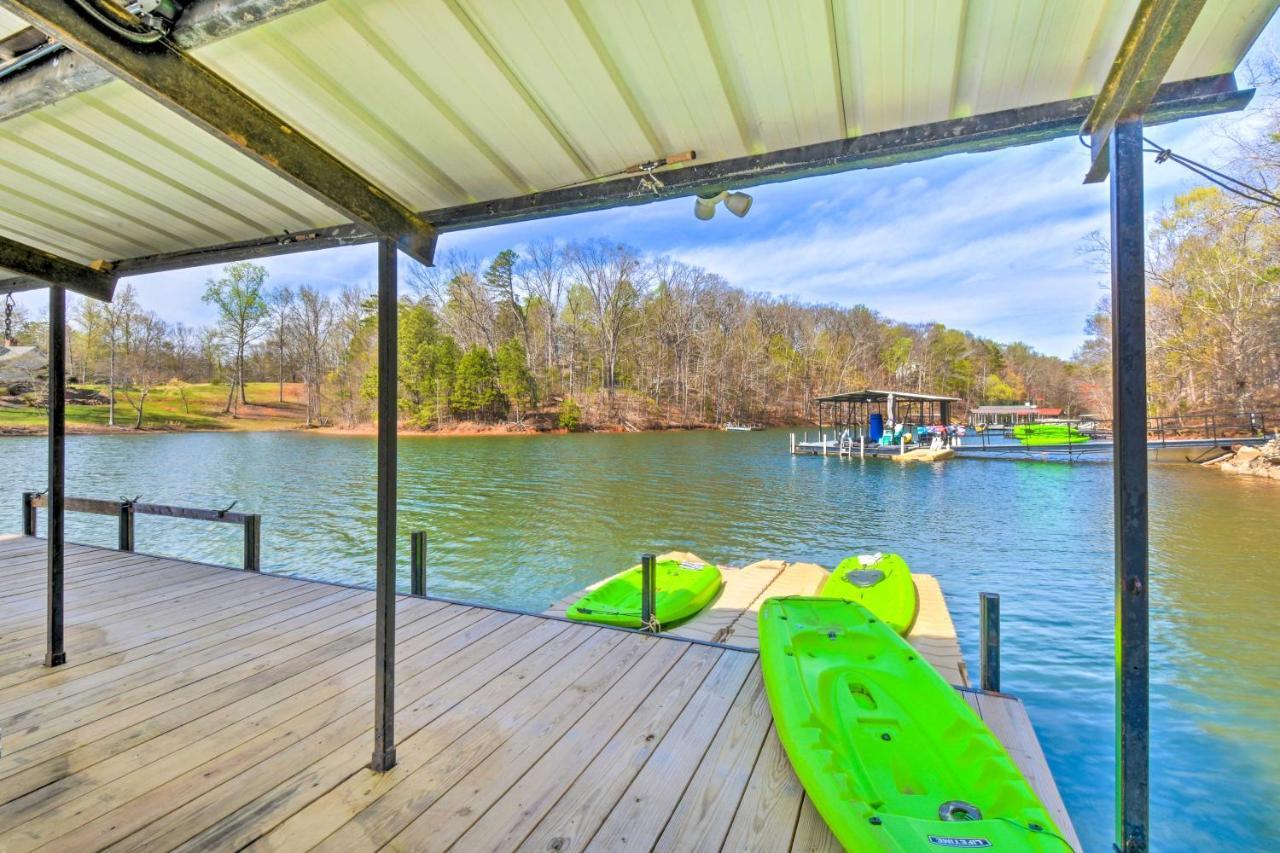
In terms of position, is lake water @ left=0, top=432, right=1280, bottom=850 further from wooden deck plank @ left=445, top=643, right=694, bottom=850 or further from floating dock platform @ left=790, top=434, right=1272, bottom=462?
wooden deck plank @ left=445, top=643, right=694, bottom=850

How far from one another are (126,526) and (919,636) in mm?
6037

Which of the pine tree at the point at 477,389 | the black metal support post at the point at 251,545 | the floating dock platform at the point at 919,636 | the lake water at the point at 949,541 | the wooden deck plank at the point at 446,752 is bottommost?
the lake water at the point at 949,541

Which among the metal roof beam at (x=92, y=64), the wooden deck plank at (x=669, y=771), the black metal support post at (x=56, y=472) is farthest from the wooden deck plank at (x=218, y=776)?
the metal roof beam at (x=92, y=64)

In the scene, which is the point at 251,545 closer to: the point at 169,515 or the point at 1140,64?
the point at 169,515

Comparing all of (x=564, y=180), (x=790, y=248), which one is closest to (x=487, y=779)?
(x=564, y=180)

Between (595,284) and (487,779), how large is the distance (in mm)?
39691

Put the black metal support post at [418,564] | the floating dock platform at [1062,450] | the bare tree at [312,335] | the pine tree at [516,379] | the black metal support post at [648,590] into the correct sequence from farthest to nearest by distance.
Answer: the bare tree at [312,335] < the pine tree at [516,379] < the floating dock platform at [1062,450] < the black metal support post at [418,564] < the black metal support post at [648,590]

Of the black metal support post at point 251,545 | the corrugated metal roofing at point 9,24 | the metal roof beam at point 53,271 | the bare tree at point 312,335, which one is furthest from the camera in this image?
the bare tree at point 312,335

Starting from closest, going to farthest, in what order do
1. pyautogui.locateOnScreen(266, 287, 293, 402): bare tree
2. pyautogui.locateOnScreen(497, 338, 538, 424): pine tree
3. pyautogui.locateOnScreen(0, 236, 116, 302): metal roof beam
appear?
pyautogui.locateOnScreen(0, 236, 116, 302): metal roof beam
pyautogui.locateOnScreen(497, 338, 538, 424): pine tree
pyautogui.locateOnScreen(266, 287, 293, 402): bare tree

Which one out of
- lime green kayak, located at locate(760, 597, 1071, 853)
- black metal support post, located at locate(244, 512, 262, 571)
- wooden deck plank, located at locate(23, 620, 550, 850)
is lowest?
wooden deck plank, located at locate(23, 620, 550, 850)

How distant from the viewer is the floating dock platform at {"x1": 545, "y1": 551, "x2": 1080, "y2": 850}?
5.38 ft

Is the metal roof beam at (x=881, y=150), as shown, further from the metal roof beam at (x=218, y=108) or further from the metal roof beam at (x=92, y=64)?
the metal roof beam at (x=92, y=64)

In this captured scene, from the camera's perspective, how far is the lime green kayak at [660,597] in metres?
3.80

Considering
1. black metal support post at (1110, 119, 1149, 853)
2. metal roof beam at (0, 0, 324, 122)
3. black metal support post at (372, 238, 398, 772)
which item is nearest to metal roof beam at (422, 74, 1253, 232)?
black metal support post at (1110, 119, 1149, 853)
